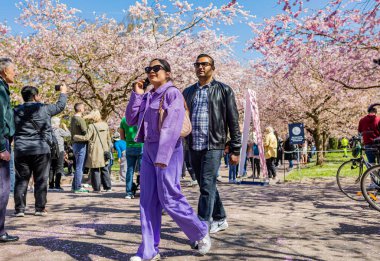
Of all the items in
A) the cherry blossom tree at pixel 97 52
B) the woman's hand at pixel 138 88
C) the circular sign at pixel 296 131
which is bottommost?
the woman's hand at pixel 138 88

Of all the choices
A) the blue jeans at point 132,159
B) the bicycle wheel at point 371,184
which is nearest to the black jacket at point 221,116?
the bicycle wheel at point 371,184

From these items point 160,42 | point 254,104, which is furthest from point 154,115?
point 160,42

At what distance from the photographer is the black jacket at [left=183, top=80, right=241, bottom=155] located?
425 centimetres

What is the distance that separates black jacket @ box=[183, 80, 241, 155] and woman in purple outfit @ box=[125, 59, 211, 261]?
0.83 metres

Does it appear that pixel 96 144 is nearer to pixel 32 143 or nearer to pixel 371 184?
pixel 32 143

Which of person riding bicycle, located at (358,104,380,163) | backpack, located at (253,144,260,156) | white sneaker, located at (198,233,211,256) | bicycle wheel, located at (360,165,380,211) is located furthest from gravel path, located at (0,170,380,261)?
backpack, located at (253,144,260,156)

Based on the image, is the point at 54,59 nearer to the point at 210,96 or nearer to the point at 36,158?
the point at 36,158

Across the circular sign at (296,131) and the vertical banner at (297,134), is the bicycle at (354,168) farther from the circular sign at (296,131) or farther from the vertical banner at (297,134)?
the circular sign at (296,131)

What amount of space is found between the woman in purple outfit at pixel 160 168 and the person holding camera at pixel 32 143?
223 centimetres

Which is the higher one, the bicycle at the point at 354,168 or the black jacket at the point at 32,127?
the black jacket at the point at 32,127

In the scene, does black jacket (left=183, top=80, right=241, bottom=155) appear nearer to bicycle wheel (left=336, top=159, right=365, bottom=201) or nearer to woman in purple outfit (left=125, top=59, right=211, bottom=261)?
woman in purple outfit (left=125, top=59, right=211, bottom=261)

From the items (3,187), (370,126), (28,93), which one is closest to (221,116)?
(3,187)

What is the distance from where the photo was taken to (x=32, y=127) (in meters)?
5.48

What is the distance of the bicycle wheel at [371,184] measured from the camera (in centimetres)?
593
